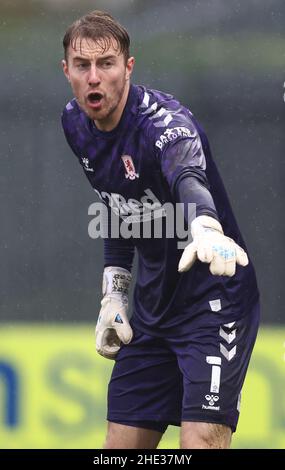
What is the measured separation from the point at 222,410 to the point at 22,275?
5.62ft

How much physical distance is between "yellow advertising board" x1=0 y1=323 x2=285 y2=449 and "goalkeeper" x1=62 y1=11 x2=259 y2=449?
3.82 feet

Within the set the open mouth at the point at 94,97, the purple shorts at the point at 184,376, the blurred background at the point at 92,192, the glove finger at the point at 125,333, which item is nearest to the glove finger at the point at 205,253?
the purple shorts at the point at 184,376

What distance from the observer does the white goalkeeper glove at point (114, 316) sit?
3.53 m

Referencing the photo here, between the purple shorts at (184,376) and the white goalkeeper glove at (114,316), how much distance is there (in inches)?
1.7

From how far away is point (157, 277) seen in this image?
340cm

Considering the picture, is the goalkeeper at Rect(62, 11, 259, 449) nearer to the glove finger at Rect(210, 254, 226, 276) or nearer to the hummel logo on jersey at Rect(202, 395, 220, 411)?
the hummel logo on jersey at Rect(202, 395, 220, 411)

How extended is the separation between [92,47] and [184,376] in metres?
0.95

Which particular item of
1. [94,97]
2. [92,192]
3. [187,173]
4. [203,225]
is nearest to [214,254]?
[203,225]

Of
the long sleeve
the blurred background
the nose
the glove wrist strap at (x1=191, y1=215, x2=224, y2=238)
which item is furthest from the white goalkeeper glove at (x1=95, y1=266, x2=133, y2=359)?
the blurred background

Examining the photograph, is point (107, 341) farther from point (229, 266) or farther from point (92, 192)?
point (92, 192)

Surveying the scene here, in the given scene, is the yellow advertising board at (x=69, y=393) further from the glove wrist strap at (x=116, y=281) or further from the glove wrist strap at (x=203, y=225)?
the glove wrist strap at (x=203, y=225)

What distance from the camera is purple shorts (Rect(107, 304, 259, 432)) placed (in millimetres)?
3229
